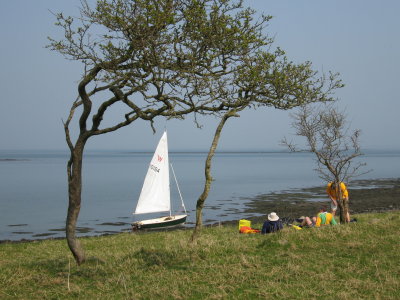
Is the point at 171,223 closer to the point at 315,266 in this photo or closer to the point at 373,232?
the point at 373,232

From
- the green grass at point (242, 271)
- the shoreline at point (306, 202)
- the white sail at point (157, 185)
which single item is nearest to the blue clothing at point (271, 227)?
the green grass at point (242, 271)

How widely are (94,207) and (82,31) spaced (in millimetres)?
38430

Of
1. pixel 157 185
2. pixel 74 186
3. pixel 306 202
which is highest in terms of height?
pixel 74 186

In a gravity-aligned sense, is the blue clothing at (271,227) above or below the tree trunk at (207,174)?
below

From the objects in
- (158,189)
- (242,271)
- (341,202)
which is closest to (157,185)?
(158,189)

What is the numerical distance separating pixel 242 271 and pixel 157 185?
22858 millimetres

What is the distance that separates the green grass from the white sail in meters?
19.5

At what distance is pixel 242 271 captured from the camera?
9750 mm

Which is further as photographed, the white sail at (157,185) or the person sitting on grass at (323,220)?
the white sail at (157,185)

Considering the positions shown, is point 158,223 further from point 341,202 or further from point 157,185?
point 341,202

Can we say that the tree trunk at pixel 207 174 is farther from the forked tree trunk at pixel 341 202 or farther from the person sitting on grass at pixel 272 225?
the forked tree trunk at pixel 341 202

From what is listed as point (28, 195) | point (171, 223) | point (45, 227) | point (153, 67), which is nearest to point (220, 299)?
point (153, 67)

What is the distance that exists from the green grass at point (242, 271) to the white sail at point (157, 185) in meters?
19.5

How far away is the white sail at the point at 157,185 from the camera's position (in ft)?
105
